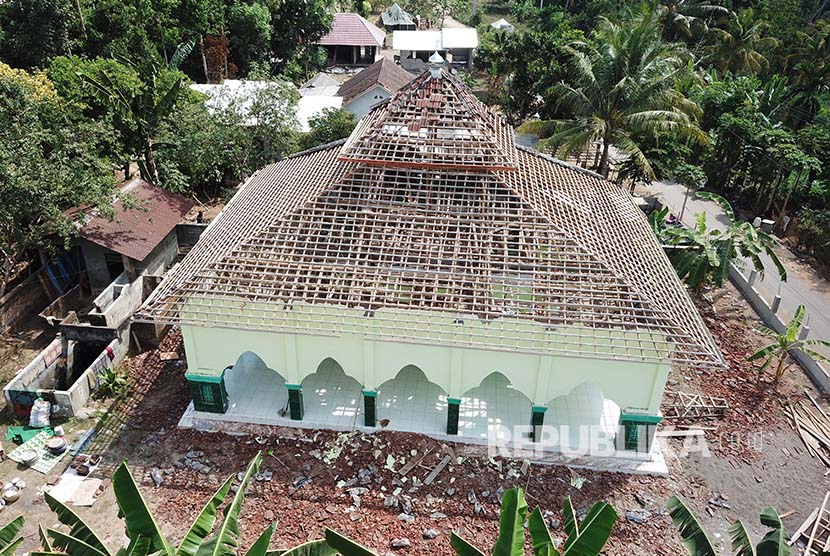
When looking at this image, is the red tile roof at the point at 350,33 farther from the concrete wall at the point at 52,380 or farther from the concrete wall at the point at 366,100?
the concrete wall at the point at 52,380

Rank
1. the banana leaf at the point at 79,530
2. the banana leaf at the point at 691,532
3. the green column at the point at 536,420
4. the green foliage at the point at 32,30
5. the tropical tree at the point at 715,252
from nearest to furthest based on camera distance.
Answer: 1. the banana leaf at the point at 79,530
2. the banana leaf at the point at 691,532
3. the green column at the point at 536,420
4. the tropical tree at the point at 715,252
5. the green foliage at the point at 32,30

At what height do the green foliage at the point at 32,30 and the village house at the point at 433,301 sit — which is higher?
the green foliage at the point at 32,30

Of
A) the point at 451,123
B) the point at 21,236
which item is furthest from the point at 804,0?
the point at 21,236

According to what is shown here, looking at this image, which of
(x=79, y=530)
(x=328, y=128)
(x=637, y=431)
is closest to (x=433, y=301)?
(x=637, y=431)

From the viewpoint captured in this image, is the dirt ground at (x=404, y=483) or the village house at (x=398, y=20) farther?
the village house at (x=398, y=20)

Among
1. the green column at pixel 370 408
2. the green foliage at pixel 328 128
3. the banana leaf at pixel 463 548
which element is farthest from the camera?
the green foliage at pixel 328 128

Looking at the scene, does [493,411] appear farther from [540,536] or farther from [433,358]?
[540,536]

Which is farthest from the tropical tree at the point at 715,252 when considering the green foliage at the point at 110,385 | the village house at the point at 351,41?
the village house at the point at 351,41
